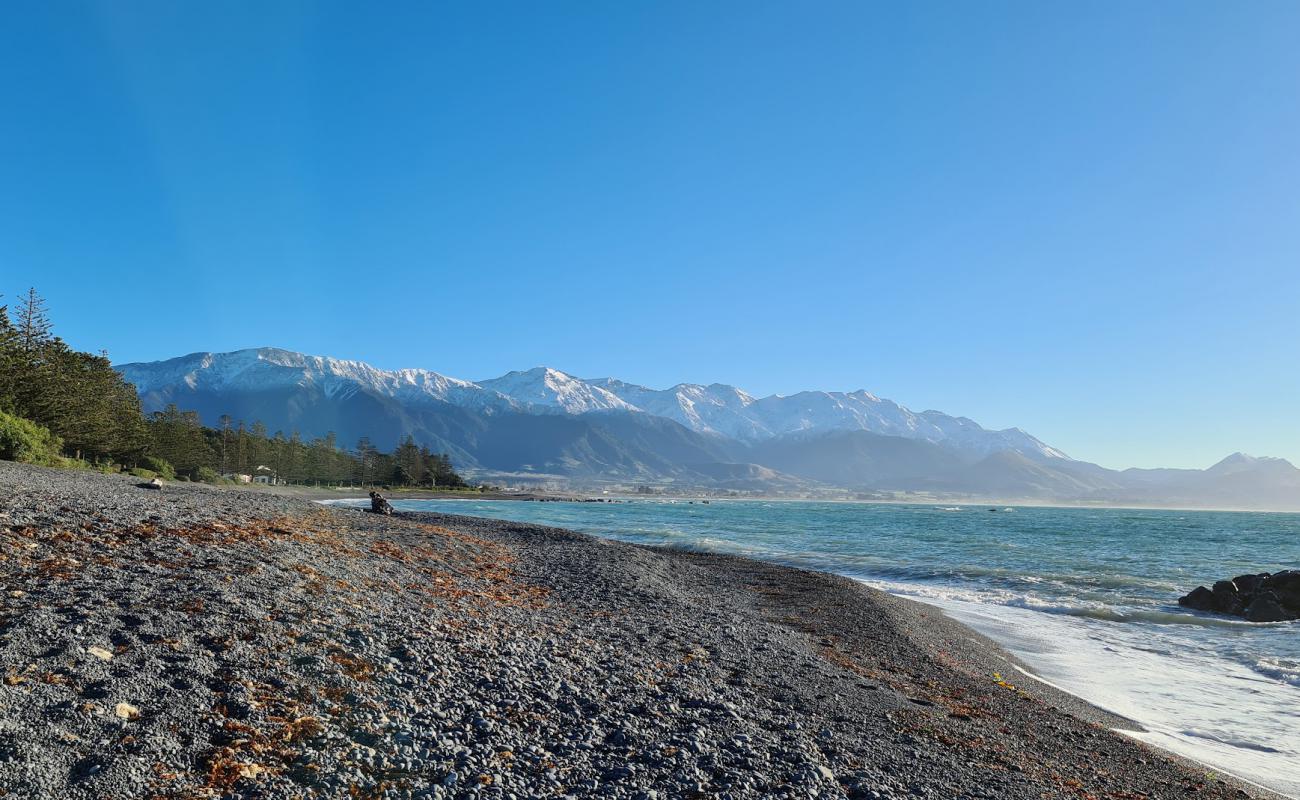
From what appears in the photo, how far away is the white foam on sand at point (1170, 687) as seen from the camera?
11.3 metres

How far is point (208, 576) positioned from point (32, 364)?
59708 millimetres

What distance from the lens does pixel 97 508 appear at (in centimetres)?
1543

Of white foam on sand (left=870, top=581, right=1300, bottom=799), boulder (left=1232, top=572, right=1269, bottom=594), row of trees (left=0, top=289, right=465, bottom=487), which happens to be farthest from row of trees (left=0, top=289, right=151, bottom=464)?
boulder (left=1232, top=572, right=1269, bottom=594)

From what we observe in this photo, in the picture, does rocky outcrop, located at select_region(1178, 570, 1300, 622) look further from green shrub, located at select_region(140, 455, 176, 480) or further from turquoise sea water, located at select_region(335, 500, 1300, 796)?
green shrub, located at select_region(140, 455, 176, 480)

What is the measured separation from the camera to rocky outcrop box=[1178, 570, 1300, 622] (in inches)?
1057

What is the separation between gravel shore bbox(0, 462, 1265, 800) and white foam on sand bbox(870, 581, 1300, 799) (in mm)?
1275

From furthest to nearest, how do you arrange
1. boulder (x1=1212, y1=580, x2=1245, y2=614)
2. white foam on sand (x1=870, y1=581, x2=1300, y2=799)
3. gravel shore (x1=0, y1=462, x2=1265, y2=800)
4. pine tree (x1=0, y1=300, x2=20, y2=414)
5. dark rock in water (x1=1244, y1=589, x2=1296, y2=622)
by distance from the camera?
pine tree (x1=0, y1=300, x2=20, y2=414)
boulder (x1=1212, y1=580, x2=1245, y2=614)
dark rock in water (x1=1244, y1=589, x2=1296, y2=622)
white foam on sand (x1=870, y1=581, x2=1300, y2=799)
gravel shore (x1=0, y1=462, x2=1265, y2=800)

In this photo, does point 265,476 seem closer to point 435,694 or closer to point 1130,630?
point 1130,630

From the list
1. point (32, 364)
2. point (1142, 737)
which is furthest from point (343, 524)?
point (32, 364)

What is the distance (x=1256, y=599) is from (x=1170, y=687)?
17.1 meters

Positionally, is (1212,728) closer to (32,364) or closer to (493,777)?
(493,777)

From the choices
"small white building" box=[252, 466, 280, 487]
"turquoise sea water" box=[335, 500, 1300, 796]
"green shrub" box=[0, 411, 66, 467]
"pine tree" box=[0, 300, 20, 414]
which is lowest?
"turquoise sea water" box=[335, 500, 1300, 796]

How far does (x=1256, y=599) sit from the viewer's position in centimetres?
2739

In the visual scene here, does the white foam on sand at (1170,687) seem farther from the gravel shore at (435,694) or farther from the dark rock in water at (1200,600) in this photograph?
the dark rock in water at (1200,600)
